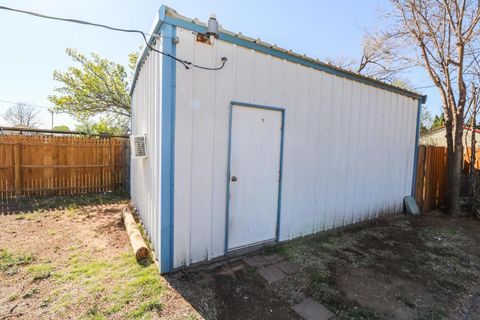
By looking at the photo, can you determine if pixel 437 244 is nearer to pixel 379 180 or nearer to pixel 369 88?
pixel 379 180

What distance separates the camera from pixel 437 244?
4098 mm

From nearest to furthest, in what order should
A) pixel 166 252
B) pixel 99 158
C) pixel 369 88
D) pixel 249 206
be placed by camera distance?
pixel 166 252
pixel 249 206
pixel 369 88
pixel 99 158

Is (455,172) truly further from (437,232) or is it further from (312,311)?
(312,311)

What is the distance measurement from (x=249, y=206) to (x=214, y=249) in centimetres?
→ 75

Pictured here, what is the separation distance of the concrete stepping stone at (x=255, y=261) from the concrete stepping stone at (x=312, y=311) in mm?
791

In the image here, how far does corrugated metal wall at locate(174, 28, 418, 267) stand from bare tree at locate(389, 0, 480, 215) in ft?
3.24

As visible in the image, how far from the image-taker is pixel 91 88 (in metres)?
10.6

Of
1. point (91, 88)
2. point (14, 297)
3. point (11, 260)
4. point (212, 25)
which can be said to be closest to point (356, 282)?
point (212, 25)

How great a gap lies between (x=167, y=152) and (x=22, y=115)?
3336 centimetres

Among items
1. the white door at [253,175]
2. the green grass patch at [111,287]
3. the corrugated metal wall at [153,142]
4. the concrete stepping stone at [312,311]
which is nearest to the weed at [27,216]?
the green grass patch at [111,287]

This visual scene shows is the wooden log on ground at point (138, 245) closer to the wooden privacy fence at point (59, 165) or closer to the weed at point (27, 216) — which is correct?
the weed at point (27, 216)

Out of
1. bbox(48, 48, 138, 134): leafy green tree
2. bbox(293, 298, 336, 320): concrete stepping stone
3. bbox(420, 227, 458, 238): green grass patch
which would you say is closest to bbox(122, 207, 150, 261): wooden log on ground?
bbox(293, 298, 336, 320): concrete stepping stone

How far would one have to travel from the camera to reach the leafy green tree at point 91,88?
413 inches

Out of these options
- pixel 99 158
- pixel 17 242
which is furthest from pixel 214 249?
pixel 99 158
